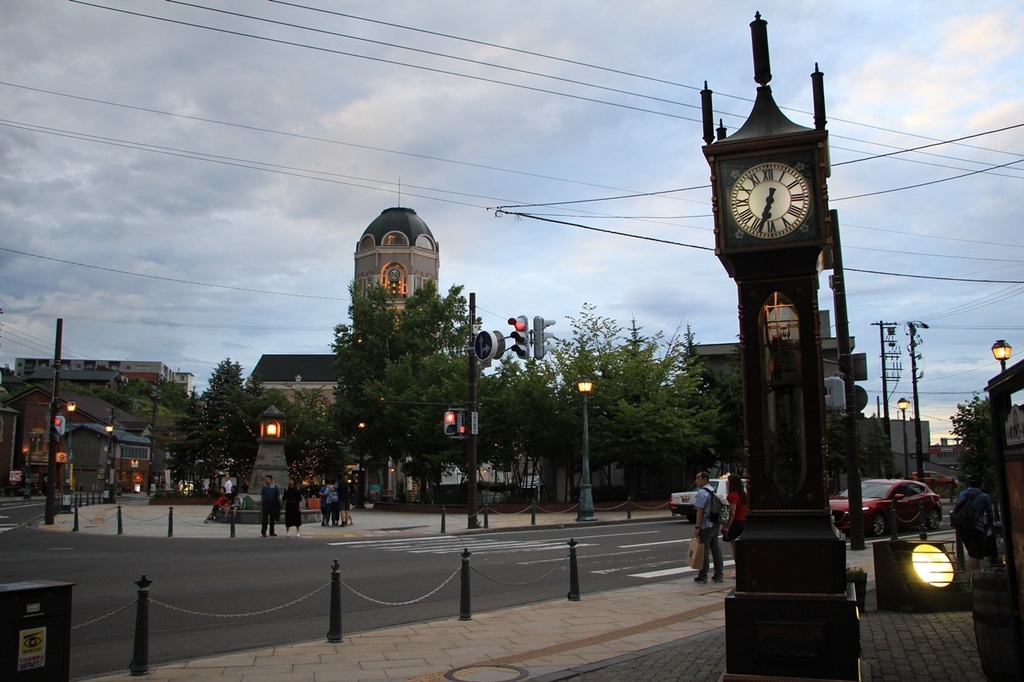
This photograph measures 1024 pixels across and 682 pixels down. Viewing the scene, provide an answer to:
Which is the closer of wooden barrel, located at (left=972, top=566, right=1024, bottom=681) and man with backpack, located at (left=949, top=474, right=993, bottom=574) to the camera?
wooden barrel, located at (left=972, top=566, right=1024, bottom=681)

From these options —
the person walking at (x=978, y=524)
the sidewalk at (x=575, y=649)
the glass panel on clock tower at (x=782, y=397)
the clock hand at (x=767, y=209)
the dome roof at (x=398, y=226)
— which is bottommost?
the sidewalk at (x=575, y=649)

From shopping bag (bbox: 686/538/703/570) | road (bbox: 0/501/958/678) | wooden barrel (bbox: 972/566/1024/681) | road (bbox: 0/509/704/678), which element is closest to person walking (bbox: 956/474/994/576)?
shopping bag (bbox: 686/538/703/570)

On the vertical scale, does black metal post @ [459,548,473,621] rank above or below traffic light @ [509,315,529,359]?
below

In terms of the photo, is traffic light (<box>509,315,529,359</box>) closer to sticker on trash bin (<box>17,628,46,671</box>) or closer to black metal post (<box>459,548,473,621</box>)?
black metal post (<box>459,548,473,621</box>)

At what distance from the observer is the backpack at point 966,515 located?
37.2 feet

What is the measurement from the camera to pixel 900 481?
23953 millimetres

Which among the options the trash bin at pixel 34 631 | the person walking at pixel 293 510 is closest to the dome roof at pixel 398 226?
the person walking at pixel 293 510

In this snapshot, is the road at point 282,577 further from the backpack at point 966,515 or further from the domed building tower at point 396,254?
the domed building tower at point 396,254

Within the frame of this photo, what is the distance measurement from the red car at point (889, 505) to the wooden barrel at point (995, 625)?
1591 cm

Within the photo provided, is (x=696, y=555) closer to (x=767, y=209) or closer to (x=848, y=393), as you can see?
(x=848, y=393)

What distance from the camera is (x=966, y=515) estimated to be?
1142 cm

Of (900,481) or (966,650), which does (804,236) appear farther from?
(900,481)

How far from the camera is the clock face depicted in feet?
23.2

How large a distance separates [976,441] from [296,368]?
117 m
